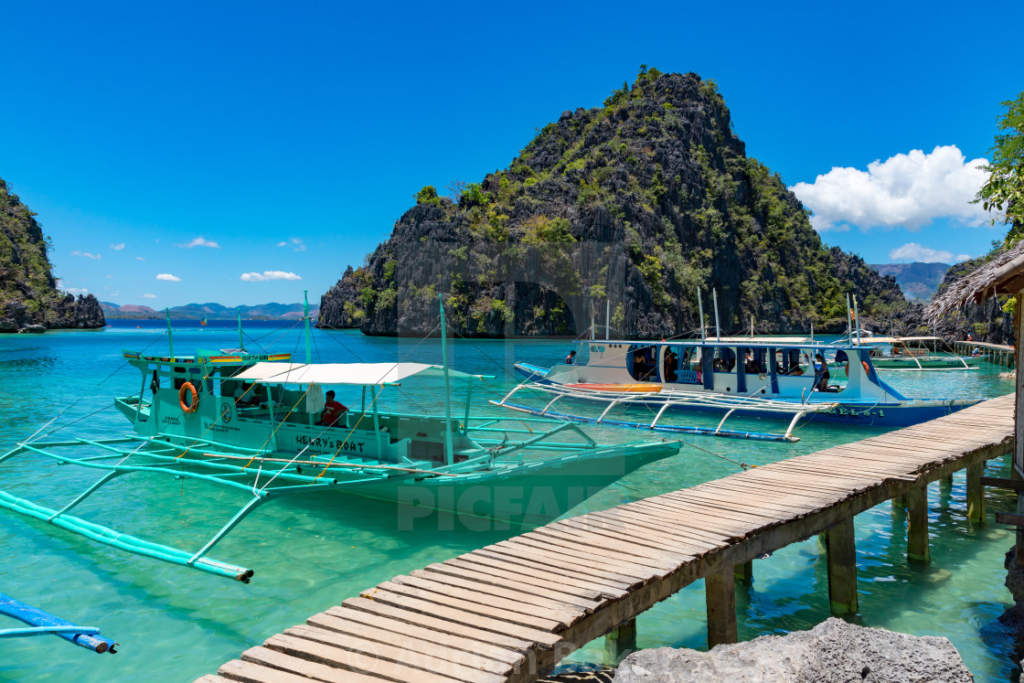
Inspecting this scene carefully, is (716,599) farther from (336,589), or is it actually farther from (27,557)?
(27,557)

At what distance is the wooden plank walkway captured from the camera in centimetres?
452

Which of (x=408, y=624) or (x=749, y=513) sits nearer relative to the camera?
(x=408, y=624)

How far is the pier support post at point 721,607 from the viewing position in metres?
6.56

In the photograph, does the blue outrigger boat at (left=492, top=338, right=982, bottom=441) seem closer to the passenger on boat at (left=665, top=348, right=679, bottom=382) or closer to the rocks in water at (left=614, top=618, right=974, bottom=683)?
the passenger on boat at (left=665, top=348, right=679, bottom=382)

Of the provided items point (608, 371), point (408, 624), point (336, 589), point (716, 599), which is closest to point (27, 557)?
point (336, 589)

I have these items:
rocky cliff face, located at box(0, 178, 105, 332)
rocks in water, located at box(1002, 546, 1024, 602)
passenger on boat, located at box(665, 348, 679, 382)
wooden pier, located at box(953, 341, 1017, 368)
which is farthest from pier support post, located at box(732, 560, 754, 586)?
rocky cliff face, located at box(0, 178, 105, 332)

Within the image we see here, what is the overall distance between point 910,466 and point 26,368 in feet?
189

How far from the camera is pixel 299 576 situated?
31.9 feet

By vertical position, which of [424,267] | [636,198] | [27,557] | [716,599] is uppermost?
[636,198]

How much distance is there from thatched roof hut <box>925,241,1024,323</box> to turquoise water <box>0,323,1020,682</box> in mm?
3869

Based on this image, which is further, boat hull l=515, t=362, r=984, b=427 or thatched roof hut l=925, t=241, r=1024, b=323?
Answer: boat hull l=515, t=362, r=984, b=427

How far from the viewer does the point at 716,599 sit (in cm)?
662

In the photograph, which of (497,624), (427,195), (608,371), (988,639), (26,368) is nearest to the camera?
(497,624)

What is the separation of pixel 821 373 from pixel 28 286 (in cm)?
12405
